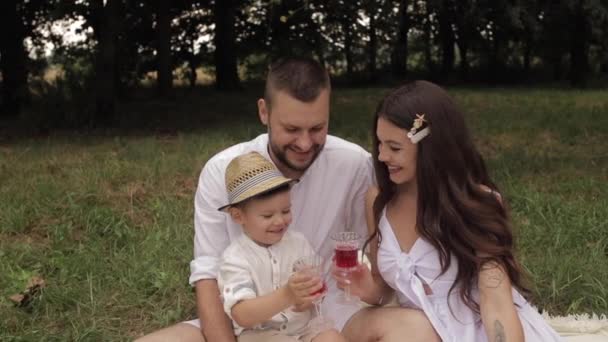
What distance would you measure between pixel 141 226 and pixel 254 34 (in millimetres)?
16373

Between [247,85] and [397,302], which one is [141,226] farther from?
[247,85]

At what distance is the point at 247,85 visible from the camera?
21297mm

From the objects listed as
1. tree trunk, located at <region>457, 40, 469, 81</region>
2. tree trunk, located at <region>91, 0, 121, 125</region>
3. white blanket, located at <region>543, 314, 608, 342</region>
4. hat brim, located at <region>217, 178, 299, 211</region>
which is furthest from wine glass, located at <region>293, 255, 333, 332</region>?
tree trunk, located at <region>457, 40, 469, 81</region>

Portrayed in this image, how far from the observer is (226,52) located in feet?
62.0

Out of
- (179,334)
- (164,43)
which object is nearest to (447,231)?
(179,334)

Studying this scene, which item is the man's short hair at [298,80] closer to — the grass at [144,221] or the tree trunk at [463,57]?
the grass at [144,221]

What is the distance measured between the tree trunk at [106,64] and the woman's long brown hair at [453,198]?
8110 mm

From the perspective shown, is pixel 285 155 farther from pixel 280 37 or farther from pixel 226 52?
pixel 226 52

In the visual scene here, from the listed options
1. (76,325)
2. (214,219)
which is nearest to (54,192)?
(76,325)

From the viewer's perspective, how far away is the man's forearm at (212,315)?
9.37 ft

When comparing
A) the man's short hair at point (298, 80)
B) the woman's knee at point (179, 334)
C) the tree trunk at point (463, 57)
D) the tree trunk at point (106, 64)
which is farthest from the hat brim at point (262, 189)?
the tree trunk at point (463, 57)

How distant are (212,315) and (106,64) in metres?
8.01

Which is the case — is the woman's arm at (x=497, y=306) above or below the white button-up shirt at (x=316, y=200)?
below

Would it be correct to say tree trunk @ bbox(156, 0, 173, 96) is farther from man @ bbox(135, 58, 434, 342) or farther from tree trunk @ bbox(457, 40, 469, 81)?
tree trunk @ bbox(457, 40, 469, 81)
